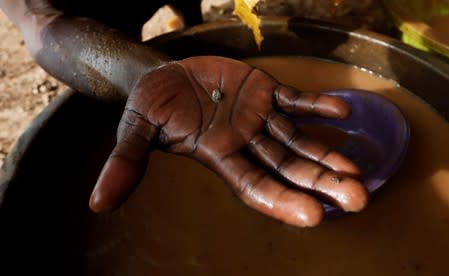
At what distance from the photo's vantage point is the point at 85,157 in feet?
4.40

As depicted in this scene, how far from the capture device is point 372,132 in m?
1.37

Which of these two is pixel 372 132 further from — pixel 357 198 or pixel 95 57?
pixel 95 57

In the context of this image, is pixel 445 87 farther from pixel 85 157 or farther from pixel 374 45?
pixel 85 157

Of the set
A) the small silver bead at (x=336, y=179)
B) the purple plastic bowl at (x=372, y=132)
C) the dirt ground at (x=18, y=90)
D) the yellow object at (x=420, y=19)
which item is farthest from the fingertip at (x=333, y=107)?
the dirt ground at (x=18, y=90)

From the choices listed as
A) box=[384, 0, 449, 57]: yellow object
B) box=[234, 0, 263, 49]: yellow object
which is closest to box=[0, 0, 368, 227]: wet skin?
box=[234, 0, 263, 49]: yellow object

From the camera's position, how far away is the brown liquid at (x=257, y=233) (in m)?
1.09

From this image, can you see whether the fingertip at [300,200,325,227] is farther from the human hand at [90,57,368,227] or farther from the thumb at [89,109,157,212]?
the thumb at [89,109,157,212]

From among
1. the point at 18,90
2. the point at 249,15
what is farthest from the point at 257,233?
the point at 18,90

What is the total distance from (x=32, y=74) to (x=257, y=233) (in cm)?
134

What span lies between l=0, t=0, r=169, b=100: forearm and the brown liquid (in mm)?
229

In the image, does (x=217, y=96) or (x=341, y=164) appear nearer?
→ (x=341, y=164)

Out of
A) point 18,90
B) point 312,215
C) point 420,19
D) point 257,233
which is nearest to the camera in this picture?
point 312,215

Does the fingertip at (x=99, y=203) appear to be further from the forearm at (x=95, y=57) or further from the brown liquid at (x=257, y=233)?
the forearm at (x=95, y=57)

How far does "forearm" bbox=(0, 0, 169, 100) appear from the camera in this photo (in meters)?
1.26
